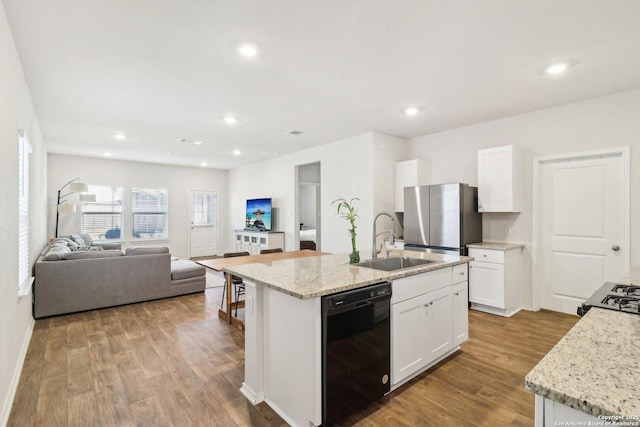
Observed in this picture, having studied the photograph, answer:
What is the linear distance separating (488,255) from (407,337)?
2319 mm

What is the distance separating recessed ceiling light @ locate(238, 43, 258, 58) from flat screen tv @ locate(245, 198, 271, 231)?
4.96 m

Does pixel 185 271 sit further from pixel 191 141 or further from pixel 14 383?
pixel 14 383

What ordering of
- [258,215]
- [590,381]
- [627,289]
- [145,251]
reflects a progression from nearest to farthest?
[590,381] < [627,289] < [145,251] < [258,215]

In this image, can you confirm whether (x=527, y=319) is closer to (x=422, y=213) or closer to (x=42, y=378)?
(x=422, y=213)

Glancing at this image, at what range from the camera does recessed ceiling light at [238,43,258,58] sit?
8.02 feet

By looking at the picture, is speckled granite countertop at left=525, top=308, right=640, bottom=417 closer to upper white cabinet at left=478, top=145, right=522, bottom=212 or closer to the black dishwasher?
the black dishwasher

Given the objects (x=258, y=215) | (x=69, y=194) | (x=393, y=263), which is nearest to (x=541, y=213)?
(x=393, y=263)

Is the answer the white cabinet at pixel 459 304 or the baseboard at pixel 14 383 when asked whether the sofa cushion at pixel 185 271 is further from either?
the white cabinet at pixel 459 304

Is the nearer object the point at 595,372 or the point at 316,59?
the point at 595,372

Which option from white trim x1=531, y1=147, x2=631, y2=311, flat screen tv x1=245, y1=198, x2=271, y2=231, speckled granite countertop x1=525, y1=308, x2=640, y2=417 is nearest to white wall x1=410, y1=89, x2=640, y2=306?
white trim x1=531, y1=147, x2=631, y2=311

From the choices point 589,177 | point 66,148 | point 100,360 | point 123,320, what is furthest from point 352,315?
point 66,148

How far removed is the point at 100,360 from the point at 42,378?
15.6 inches

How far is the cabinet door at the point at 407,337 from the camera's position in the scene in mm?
2207

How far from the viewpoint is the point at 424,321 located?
245cm
